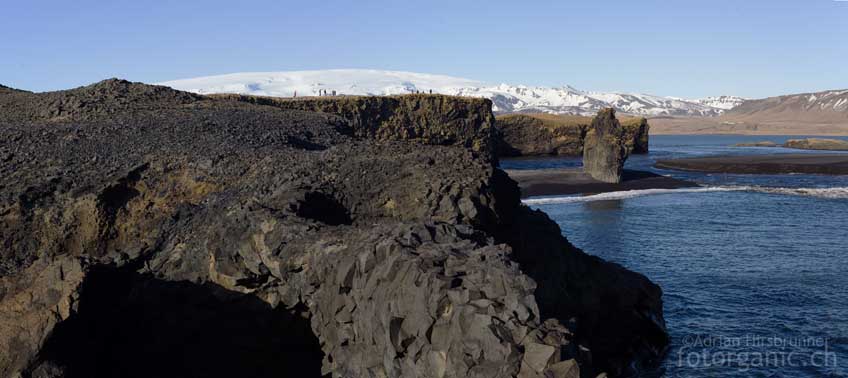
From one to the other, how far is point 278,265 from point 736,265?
2881 centimetres

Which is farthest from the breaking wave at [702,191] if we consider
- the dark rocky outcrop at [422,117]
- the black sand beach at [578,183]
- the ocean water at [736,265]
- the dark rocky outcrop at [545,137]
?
the dark rocky outcrop at [545,137]

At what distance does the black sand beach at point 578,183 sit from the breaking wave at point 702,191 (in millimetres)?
2696

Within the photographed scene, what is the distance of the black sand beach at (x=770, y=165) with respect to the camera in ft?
318

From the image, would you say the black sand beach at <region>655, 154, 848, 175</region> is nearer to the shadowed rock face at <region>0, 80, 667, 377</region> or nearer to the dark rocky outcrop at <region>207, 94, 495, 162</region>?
the dark rocky outcrop at <region>207, 94, 495, 162</region>

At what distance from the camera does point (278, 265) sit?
766 inches

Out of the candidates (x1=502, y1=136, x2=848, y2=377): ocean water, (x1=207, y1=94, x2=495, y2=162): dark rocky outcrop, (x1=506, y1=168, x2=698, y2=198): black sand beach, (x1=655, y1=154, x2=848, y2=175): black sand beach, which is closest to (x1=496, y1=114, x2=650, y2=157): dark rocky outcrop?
(x1=207, y1=94, x2=495, y2=162): dark rocky outcrop

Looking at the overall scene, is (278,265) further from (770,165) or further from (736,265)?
(770,165)

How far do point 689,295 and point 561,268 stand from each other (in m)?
9.68

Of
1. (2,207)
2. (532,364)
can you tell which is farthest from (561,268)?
(2,207)

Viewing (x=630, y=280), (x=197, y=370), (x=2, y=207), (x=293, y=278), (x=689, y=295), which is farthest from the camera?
(x=689, y=295)

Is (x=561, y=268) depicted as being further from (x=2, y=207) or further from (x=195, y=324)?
(x=2, y=207)

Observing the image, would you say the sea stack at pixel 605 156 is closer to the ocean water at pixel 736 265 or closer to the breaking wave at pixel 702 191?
the breaking wave at pixel 702 191

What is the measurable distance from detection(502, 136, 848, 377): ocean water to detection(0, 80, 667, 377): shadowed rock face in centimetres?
263

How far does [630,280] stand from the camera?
2997cm
